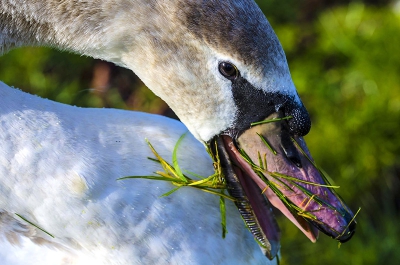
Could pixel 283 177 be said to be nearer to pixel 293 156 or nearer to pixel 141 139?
pixel 293 156

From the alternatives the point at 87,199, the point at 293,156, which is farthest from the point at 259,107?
the point at 87,199

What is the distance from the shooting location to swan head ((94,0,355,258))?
1559 millimetres

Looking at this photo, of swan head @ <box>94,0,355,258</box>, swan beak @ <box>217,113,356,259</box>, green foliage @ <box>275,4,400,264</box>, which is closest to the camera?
swan head @ <box>94,0,355,258</box>

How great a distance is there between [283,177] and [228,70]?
33 centimetres

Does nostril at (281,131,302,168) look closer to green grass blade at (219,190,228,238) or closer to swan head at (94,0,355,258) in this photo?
swan head at (94,0,355,258)

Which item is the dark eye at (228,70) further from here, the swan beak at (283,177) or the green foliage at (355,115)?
the green foliage at (355,115)

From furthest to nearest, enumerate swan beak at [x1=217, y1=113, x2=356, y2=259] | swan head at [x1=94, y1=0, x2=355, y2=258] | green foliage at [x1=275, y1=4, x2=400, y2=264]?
green foliage at [x1=275, y1=4, x2=400, y2=264] < swan beak at [x1=217, y1=113, x2=356, y2=259] < swan head at [x1=94, y1=0, x2=355, y2=258]

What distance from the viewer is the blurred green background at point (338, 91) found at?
302 cm

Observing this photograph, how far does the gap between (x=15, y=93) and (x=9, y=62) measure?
2.34m

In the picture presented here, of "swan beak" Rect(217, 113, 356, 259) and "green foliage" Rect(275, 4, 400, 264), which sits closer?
"swan beak" Rect(217, 113, 356, 259)

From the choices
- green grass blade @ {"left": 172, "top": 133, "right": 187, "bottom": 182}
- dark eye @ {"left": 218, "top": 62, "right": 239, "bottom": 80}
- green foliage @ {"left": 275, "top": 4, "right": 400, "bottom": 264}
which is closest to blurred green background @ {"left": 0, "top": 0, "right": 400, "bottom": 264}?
green foliage @ {"left": 275, "top": 4, "right": 400, "bottom": 264}

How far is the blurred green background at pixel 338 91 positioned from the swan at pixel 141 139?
1.31 m

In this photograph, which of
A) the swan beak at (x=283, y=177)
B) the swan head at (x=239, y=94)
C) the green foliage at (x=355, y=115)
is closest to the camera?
the swan head at (x=239, y=94)

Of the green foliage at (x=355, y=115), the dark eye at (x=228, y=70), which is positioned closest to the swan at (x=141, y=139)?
the dark eye at (x=228, y=70)
